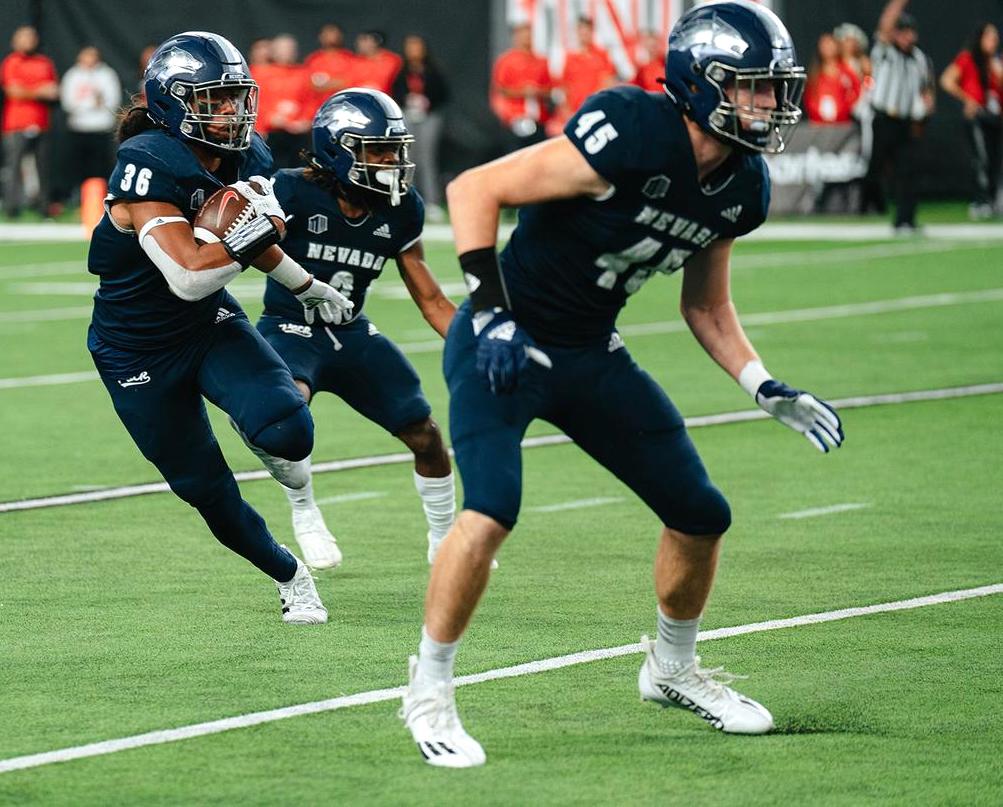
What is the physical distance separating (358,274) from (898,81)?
15.0 m

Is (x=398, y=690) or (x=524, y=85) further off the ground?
(x=398, y=690)

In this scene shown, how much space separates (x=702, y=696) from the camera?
18.4ft

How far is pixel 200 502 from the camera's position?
671 centimetres

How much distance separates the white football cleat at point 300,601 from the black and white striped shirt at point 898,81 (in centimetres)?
1632

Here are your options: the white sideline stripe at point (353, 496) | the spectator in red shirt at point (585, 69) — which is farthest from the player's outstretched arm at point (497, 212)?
the spectator in red shirt at point (585, 69)

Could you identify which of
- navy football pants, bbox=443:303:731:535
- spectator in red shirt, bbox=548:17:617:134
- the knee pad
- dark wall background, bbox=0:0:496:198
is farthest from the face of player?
dark wall background, bbox=0:0:496:198

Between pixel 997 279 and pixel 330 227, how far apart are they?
37.8 feet

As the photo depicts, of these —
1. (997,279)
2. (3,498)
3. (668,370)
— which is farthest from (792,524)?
(997,279)

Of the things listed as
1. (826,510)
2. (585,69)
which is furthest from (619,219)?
(585,69)

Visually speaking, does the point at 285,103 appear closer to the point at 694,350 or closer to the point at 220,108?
the point at 694,350

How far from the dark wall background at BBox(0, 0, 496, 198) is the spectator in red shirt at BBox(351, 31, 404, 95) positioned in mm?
3181

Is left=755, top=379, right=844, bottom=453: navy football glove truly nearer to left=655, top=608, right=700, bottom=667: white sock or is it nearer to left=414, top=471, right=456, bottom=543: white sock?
left=655, top=608, right=700, bottom=667: white sock

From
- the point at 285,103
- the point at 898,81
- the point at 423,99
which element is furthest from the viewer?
the point at 423,99

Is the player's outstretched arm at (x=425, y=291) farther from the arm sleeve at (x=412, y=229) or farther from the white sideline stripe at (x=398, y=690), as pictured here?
the white sideline stripe at (x=398, y=690)
